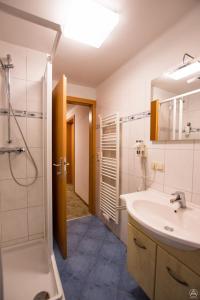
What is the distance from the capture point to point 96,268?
1586 mm

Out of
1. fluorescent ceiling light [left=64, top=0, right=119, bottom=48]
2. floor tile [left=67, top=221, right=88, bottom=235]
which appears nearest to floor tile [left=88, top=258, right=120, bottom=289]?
floor tile [left=67, top=221, right=88, bottom=235]

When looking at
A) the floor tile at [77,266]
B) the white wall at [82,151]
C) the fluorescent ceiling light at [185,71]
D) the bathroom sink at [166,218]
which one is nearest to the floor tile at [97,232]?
the floor tile at [77,266]

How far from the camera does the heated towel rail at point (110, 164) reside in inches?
77.6

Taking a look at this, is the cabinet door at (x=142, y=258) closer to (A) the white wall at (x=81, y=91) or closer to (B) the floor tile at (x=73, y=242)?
(B) the floor tile at (x=73, y=242)

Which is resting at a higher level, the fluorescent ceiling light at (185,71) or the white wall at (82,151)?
the fluorescent ceiling light at (185,71)

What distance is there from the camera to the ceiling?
110cm

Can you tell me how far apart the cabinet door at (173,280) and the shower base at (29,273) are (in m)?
0.75

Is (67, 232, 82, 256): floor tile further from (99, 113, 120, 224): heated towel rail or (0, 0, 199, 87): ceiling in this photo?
(0, 0, 199, 87): ceiling

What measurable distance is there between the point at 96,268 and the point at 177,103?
1.79m

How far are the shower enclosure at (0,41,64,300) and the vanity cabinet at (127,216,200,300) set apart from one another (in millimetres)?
802

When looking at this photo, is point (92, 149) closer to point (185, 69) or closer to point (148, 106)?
point (148, 106)

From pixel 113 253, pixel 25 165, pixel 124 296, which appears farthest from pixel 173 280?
pixel 25 165

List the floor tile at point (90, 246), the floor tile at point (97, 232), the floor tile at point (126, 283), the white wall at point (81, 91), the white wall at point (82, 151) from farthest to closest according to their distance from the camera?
the white wall at point (82, 151) < the white wall at point (81, 91) < the floor tile at point (97, 232) < the floor tile at point (90, 246) < the floor tile at point (126, 283)

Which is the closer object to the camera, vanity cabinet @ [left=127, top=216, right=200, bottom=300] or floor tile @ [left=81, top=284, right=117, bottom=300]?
vanity cabinet @ [left=127, top=216, right=200, bottom=300]
